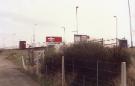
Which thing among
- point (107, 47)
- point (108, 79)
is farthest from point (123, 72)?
point (107, 47)

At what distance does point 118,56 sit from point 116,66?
6.91 ft

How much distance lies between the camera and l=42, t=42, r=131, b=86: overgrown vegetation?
62.0 ft

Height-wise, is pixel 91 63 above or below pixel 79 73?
above

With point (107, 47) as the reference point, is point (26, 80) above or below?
below

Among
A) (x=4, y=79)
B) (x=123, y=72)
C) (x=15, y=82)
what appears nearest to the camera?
(x=123, y=72)

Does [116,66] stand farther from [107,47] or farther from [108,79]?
[107,47]

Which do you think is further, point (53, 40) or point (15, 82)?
point (53, 40)

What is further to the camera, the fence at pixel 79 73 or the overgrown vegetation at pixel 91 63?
the overgrown vegetation at pixel 91 63

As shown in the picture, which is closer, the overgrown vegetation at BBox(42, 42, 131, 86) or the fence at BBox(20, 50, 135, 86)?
the fence at BBox(20, 50, 135, 86)

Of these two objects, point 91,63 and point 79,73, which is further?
point 79,73

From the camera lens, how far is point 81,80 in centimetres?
2220

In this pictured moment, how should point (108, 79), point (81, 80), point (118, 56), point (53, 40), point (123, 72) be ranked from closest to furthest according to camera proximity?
1. point (123, 72)
2. point (108, 79)
3. point (118, 56)
4. point (81, 80)
5. point (53, 40)

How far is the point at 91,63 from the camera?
21109mm

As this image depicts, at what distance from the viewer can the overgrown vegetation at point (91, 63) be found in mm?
18889
